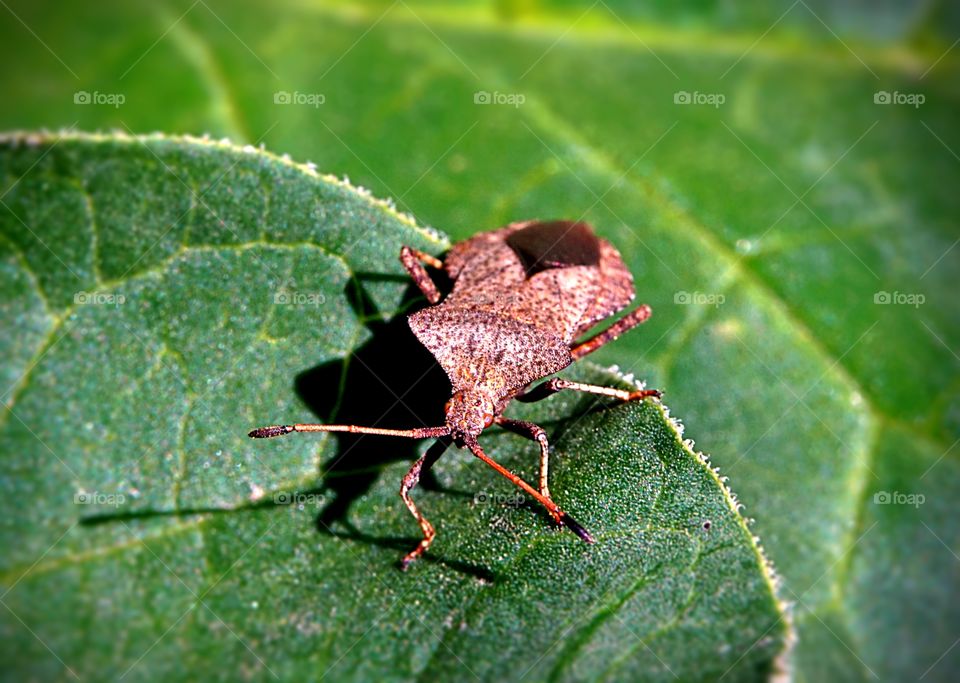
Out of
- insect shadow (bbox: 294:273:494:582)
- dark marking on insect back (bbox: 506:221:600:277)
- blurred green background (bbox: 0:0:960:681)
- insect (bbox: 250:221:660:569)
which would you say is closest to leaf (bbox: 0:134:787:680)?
insect shadow (bbox: 294:273:494:582)

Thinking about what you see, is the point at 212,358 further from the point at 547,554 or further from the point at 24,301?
the point at 547,554

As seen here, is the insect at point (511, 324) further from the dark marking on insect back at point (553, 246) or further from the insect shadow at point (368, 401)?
the insect shadow at point (368, 401)

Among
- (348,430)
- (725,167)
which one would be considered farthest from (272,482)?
(725,167)

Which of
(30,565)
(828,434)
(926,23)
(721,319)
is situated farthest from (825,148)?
(30,565)

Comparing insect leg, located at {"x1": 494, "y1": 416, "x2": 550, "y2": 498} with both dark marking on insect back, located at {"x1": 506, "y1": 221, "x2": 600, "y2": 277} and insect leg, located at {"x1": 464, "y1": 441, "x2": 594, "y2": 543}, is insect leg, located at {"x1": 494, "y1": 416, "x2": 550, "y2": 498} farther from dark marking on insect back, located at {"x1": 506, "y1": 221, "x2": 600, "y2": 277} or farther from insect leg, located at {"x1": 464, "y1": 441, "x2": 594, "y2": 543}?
dark marking on insect back, located at {"x1": 506, "y1": 221, "x2": 600, "y2": 277}

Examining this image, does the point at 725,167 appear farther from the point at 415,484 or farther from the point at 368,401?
the point at 415,484

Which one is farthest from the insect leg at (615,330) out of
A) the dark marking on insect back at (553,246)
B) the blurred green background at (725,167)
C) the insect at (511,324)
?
the dark marking on insect back at (553,246)
